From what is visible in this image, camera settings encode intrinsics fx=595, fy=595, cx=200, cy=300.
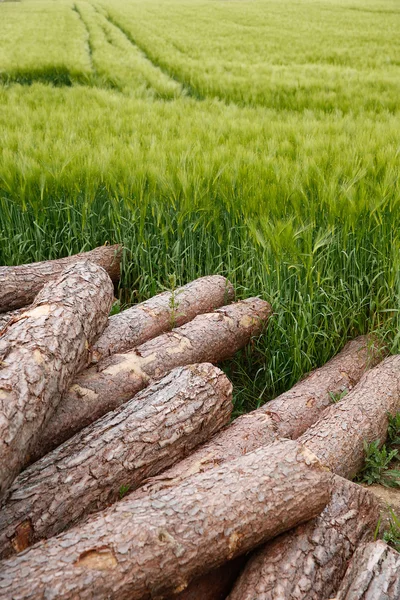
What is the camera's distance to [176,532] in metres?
1.75

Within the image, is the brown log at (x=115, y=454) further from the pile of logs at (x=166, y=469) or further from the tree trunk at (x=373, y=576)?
the tree trunk at (x=373, y=576)

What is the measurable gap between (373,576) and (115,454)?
3.03 ft

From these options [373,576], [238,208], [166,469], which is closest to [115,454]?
[166,469]

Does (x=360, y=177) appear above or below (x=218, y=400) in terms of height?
above

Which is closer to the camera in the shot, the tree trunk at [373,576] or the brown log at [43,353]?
the tree trunk at [373,576]

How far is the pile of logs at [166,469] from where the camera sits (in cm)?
171

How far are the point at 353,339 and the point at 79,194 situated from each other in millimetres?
2064

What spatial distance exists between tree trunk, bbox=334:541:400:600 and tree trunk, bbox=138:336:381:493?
0.63 meters

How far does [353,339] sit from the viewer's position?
10.9 ft

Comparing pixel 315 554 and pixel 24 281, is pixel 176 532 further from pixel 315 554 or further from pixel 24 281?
pixel 24 281

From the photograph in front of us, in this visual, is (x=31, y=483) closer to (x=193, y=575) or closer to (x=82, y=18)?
(x=193, y=575)

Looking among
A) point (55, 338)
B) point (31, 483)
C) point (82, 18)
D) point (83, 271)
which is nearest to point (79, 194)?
point (83, 271)

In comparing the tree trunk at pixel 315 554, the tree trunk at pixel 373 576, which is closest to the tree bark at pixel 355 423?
the tree trunk at pixel 315 554

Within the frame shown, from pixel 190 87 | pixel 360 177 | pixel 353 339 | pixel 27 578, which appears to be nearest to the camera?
pixel 27 578
